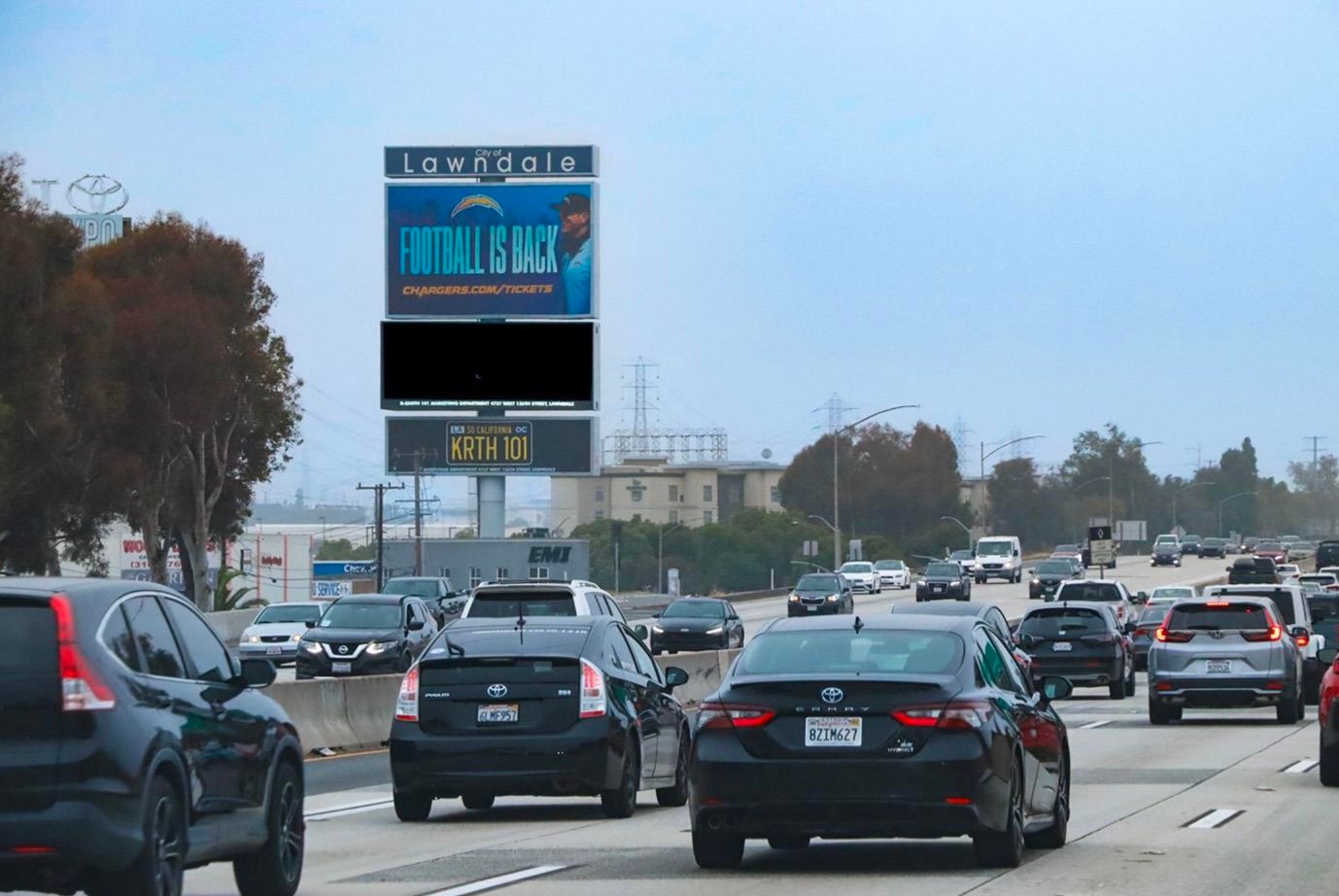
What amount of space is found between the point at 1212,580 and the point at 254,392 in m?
43.3

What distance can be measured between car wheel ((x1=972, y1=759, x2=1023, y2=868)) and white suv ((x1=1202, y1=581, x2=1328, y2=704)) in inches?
665

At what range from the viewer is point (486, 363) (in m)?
77.8

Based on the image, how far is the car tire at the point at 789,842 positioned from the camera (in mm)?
12500

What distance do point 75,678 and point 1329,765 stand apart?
485 inches

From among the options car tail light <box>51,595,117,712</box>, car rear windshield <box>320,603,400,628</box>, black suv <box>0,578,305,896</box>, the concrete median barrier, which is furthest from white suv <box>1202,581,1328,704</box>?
car tail light <box>51,595,117,712</box>

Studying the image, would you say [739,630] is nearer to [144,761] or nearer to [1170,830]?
[1170,830]

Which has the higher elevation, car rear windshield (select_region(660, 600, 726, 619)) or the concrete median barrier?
car rear windshield (select_region(660, 600, 726, 619))

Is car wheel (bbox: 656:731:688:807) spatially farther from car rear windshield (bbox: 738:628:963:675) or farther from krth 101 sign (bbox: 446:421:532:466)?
krth 101 sign (bbox: 446:421:532:466)

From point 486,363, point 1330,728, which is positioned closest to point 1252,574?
point 486,363

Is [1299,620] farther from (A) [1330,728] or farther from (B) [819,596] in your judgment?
(B) [819,596]

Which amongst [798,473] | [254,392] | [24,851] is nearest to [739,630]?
[254,392]

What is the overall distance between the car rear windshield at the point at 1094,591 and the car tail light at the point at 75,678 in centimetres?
4011

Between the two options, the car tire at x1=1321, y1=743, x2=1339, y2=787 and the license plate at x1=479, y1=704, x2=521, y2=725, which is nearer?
the license plate at x1=479, y1=704, x2=521, y2=725

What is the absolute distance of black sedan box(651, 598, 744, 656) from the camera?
164ft
